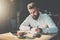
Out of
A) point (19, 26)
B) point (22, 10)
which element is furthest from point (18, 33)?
point (22, 10)

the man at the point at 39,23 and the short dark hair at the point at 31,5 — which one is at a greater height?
the short dark hair at the point at 31,5

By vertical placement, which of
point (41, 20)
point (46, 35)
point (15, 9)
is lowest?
point (46, 35)

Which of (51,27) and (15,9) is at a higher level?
(15,9)

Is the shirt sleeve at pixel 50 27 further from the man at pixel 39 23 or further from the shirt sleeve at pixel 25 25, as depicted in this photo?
the shirt sleeve at pixel 25 25

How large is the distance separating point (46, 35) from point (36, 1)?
0.29m

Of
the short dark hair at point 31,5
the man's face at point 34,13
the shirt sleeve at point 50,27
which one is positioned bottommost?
the shirt sleeve at point 50,27

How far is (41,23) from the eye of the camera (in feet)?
4.04

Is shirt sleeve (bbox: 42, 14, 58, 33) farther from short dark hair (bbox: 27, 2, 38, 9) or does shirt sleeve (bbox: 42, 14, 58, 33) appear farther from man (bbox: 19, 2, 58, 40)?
short dark hair (bbox: 27, 2, 38, 9)

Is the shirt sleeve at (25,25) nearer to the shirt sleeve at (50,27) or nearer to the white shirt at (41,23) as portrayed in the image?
the white shirt at (41,23)

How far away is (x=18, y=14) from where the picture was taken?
4.06ft

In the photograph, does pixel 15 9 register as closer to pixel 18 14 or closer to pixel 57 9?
pixel 18 14

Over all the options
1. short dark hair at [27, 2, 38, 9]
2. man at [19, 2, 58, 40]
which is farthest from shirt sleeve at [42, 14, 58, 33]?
short dark hair at [27, 2, 38, 9]

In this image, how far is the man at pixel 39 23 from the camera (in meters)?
1.21

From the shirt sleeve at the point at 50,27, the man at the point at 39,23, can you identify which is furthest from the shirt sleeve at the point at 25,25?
the shirt sleeve at the point at 50,27
